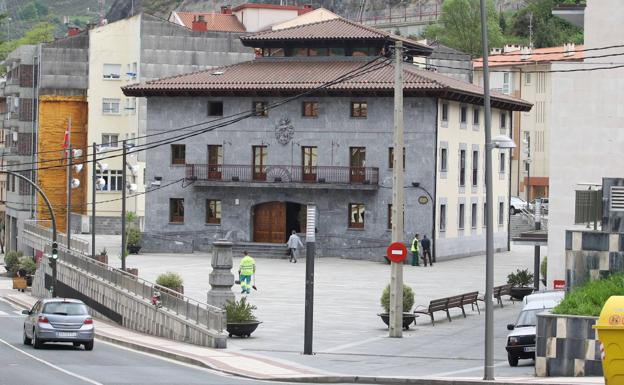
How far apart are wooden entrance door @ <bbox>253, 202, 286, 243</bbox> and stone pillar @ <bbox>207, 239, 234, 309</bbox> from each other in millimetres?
31654

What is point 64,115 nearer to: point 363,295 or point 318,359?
point 363,295

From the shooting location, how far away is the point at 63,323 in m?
41.0

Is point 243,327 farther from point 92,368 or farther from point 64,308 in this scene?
point 92,368

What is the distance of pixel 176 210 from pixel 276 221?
5.88 metres

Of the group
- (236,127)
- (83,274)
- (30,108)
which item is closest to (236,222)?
(236,127)

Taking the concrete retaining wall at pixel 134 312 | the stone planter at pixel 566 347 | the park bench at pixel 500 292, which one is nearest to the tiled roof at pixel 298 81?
the concrete retaining wall at pixel 134 312

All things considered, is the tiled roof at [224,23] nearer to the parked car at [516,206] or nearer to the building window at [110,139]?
the building window at [110,139]

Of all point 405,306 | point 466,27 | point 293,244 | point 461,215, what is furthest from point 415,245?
point 466,27

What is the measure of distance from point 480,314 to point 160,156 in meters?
32.0

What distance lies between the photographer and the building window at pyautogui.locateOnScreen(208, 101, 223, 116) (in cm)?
7712

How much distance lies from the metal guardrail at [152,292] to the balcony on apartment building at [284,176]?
10.1 m

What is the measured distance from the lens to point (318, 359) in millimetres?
37500

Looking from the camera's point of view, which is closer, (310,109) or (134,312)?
(134,312)

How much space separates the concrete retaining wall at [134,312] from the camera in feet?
138
